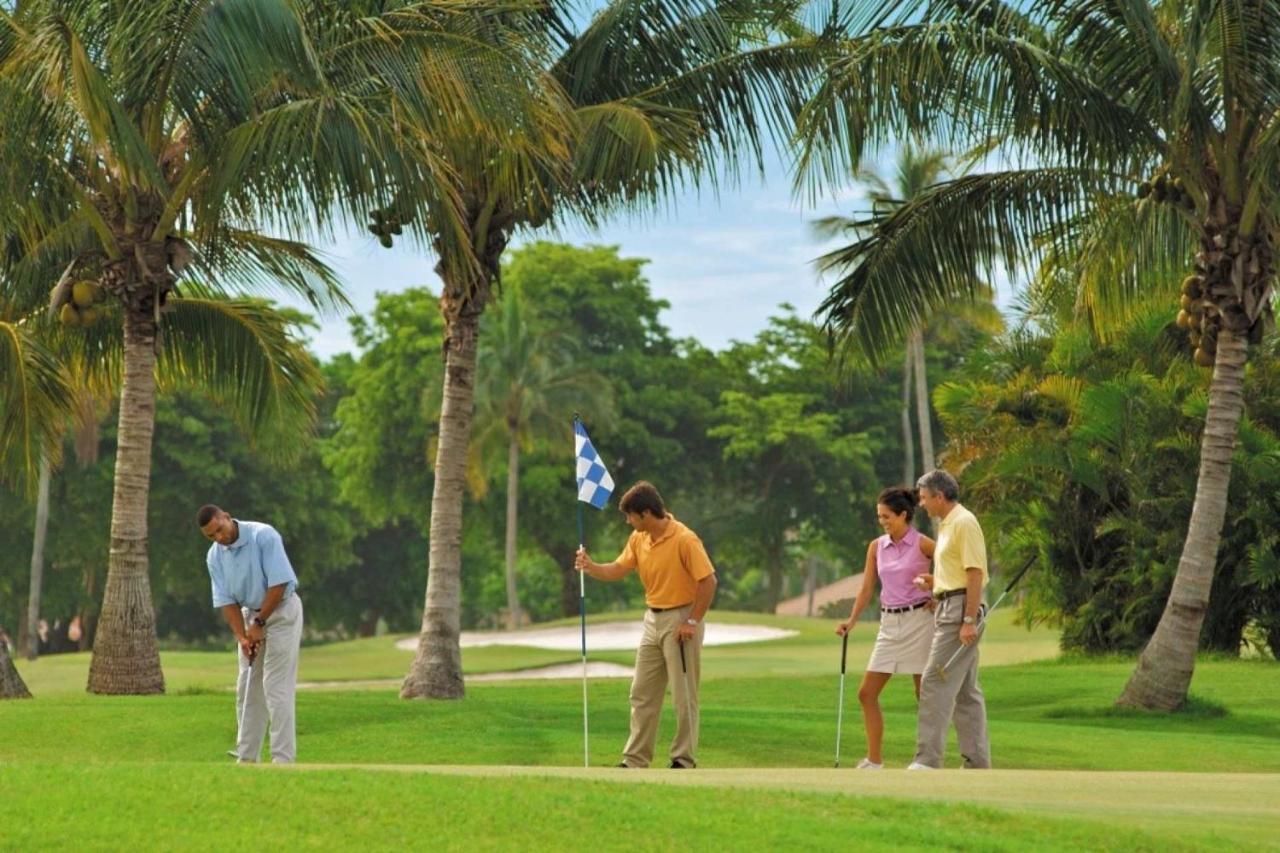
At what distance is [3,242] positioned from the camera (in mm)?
20500

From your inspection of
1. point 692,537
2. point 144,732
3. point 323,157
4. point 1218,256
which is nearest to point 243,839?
point 692,537

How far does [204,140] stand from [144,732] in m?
5.38

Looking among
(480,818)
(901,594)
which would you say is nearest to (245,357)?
(901,594)

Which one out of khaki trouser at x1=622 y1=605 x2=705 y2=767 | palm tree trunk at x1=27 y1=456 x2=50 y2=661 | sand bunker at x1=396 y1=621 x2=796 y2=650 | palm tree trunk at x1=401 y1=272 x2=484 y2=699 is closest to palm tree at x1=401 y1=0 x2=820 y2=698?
palm tree trunk at x1=401 y1=272 x2=484 y2=699

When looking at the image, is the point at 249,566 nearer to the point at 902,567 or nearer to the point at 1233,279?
the point at 902,567

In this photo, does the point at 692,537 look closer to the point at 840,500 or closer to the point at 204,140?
the point at 204,140

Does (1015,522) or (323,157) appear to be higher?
(323,157)

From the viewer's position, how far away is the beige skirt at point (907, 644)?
12.0 metres

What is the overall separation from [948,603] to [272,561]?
417 cm

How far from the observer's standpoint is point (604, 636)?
44625 mm

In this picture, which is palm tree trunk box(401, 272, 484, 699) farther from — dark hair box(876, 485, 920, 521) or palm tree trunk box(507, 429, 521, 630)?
palm tree trunk box(507, 429, 521, 630)

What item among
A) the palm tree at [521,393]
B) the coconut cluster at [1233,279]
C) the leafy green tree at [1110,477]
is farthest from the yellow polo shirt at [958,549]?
the palm tree at [521,393]

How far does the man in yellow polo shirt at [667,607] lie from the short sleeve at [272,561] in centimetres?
184

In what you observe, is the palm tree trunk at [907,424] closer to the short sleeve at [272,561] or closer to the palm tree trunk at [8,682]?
the palm tree trunk at [8,682]
